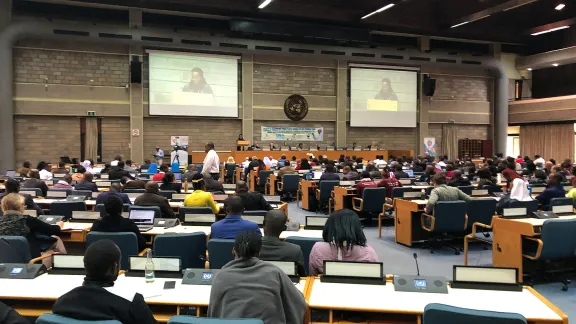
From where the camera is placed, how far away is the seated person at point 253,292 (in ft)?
7.41

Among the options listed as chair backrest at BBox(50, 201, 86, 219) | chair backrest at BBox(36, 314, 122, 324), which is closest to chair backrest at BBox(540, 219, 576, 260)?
chair backrest at BBox(36, 314, 122, 324)

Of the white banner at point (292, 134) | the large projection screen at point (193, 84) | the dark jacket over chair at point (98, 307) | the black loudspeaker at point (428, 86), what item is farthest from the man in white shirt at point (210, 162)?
the black loudspeaker at point (428, 86)

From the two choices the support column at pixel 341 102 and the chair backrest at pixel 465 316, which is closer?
the chair backrest at pixel 465 316

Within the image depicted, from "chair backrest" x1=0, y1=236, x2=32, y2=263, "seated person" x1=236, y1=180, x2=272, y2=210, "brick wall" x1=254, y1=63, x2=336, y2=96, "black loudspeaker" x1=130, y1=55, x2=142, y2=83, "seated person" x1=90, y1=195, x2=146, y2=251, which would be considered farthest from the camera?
"brick wall" x1=254, y1=63, x2=336, y2=96

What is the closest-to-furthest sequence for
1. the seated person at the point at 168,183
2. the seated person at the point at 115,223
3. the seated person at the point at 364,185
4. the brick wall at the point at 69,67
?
the seated person at the point at 115,223
the seated person at the point at 168,183
the seated person at the point at 364,185
the brick wall at the point at 69,67

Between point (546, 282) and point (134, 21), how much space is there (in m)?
16.6

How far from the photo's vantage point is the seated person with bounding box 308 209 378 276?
3326 mm

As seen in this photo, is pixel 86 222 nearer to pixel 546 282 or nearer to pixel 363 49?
pixel 546 282

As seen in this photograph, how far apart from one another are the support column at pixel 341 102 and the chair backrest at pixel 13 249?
17421 mm

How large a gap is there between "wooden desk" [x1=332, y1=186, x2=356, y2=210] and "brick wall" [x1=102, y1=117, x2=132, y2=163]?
11.4 m

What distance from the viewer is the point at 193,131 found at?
18.6 meters

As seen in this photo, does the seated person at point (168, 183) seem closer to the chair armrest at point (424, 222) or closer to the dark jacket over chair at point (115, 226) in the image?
the dark jacket over chair at point (115, 226)

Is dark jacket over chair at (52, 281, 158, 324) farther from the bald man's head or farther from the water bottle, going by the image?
the bald man's head

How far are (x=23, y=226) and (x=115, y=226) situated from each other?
831 mm
